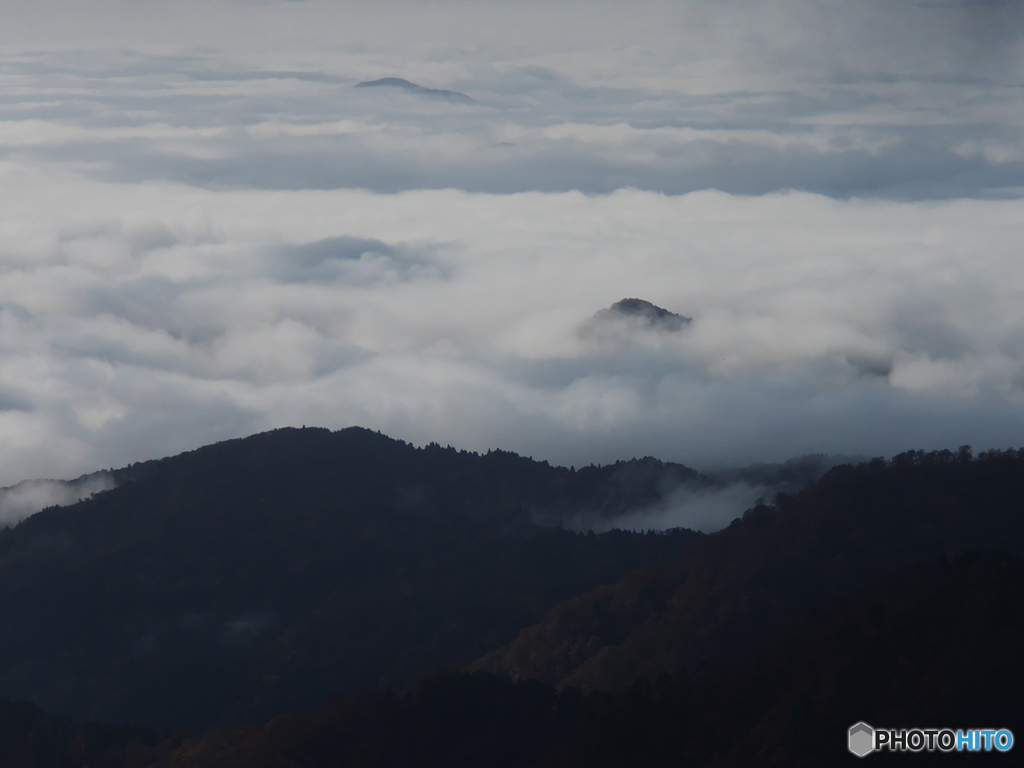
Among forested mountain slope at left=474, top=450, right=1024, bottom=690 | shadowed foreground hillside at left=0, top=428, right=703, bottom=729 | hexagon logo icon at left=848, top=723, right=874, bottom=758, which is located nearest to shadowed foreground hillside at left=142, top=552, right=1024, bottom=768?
hexagon logo icon at left=848, top=723, right=874, bottom=758

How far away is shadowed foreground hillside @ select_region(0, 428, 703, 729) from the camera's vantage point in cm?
13100

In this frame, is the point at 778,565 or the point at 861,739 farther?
the point at 778,565

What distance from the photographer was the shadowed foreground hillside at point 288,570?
131000 millimetres

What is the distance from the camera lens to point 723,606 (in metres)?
93.1

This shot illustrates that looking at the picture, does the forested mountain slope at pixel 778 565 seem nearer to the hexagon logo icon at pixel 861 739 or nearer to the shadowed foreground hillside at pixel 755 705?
the shadowed foreground hillside at pixel 755 705

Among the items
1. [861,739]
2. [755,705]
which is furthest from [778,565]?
[861,739]

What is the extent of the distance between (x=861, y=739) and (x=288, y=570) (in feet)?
384

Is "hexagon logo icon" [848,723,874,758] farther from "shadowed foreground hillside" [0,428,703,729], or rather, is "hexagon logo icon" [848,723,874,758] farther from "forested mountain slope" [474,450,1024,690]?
"shadowed foreground hillside" [0,428,703,729]

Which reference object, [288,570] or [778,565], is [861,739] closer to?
Answer: [778,565]

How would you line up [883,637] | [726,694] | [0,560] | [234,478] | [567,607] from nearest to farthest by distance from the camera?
[883,637]
[726,694]
[567,607]
[0,560]
[234,478]

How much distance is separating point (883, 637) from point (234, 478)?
132562 millimetres

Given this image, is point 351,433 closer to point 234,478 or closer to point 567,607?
point 234,478

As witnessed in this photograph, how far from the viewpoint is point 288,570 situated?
159 metres

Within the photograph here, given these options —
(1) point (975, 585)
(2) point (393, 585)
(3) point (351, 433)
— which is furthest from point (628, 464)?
(1) point (975, 585)
